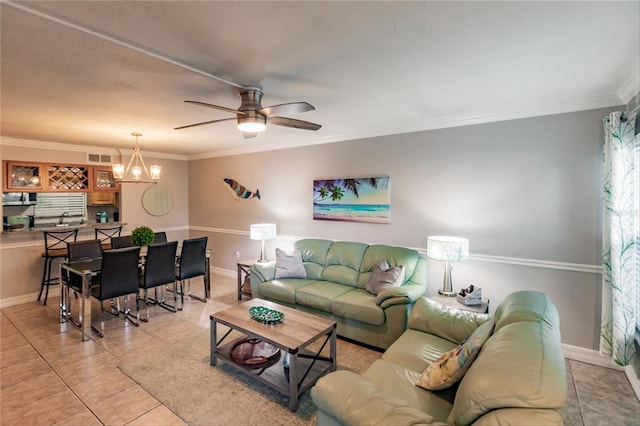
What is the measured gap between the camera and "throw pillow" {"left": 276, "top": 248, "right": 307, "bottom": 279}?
4.19 meters

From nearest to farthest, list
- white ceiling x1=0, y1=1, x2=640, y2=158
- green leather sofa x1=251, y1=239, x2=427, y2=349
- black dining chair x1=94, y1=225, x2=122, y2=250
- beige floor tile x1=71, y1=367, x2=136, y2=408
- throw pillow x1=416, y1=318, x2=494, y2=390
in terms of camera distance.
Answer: white ceiling x1=0, y1=1, x2=640, y2=158 → throw pillow x1=416, y1=318, x2=494, y2=390 → beige floor tile x1=71, y1=367, x2=136, y2=408 → green leather sofa x1=251, y1=239, x2=427, y2=349 → black dining chair x1=94, y1=225, x2=122, y2=250

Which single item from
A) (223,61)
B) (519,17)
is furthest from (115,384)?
(519,17)

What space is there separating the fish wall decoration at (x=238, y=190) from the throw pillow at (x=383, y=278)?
112 inches

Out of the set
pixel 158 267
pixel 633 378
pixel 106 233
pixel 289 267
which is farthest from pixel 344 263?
pixel 106 233

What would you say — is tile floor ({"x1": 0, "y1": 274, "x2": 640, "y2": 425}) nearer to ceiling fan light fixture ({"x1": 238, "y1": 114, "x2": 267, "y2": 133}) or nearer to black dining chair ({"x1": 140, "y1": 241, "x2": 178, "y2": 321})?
black dining chair ({"x1": 140, "y1": 241, "x2": 178, "y2": 321})

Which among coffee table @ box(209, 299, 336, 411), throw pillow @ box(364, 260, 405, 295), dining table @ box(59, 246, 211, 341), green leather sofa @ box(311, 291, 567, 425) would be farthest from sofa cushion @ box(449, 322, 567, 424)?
dining table @ box(59, 246, 211, 341)

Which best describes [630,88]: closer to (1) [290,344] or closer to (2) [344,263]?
(2) [344,263]

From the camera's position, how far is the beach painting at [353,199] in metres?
4.12

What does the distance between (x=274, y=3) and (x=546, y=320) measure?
2.14 meters

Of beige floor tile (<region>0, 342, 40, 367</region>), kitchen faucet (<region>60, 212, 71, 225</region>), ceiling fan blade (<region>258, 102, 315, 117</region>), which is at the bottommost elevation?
beige floor tile (<region>0, 342, 40, 367</region>)

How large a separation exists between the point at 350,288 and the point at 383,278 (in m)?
0.51

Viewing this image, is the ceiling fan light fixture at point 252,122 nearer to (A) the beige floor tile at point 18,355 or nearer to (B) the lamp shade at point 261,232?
(B) the lamp shade at point 261,232

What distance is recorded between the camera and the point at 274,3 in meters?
1.44

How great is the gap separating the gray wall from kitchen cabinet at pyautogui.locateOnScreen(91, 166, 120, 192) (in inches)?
154
